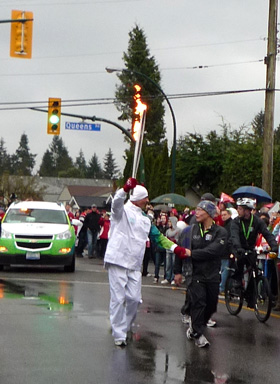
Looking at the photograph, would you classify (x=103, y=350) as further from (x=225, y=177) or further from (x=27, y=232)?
(x=225, y=177)

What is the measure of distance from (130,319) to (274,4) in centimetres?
1552

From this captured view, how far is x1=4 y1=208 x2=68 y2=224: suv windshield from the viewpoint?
21797 millimetres

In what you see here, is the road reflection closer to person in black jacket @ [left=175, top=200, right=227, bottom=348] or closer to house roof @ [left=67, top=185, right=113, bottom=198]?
person in black jacket @ [left=175, top=200, right=227, bottom=348]

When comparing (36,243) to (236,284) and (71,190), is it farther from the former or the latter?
(71,190)

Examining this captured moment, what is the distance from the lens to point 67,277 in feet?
64.4

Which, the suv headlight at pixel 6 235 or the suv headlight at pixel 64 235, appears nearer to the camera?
the suv headlight at pixel 6 235

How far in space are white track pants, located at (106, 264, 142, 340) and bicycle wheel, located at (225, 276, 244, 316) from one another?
3.40 metres

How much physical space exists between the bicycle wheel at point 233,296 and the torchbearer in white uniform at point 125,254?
3.43m

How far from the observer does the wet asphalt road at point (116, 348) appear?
8.17 metres

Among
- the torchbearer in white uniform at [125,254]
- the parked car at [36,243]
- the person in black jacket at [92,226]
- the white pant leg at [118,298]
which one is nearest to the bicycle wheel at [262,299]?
the torchbearer in white uniform at [125,254]

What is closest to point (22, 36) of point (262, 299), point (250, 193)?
point (250, 193)

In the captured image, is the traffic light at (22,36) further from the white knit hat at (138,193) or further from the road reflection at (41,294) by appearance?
the white knit hat at (138,193)

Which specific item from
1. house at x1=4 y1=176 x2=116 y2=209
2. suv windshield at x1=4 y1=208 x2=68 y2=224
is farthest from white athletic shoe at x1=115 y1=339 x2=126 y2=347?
house at x1=4 y1=176 x2=116 y2=209

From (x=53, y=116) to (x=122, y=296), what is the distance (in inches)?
765
